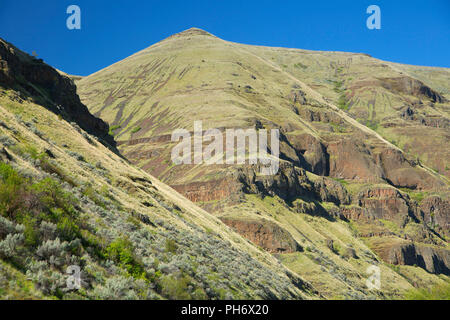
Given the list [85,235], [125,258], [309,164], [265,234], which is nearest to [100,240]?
[85,235]

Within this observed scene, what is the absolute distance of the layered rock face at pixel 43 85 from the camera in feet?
103

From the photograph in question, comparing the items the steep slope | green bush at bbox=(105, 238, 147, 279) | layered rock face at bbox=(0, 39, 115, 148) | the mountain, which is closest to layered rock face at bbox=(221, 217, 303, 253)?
the mountain

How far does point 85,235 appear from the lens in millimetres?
12594

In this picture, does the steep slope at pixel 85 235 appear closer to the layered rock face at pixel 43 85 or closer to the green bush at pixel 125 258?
the green bush at pixel 125 258

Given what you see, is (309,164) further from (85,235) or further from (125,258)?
(85,235)

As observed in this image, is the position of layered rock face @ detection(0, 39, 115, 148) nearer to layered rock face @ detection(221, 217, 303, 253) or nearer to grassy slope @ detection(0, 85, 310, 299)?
grassy slope @ detection(0, 85, 310, 299)

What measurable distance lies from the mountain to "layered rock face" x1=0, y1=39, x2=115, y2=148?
22804 mm

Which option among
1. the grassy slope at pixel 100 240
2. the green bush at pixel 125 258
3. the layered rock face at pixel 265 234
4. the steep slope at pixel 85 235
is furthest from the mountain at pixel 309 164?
the green bush at pixel 125 258

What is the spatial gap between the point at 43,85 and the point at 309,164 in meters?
78.5

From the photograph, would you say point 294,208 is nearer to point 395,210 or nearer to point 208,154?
point 208,154

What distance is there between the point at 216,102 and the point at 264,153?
138 feet

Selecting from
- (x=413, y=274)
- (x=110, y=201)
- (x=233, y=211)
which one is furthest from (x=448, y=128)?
(x=110, y=201)

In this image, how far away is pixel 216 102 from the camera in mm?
117500

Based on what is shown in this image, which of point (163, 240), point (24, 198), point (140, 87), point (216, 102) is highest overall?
point (140, 87)
